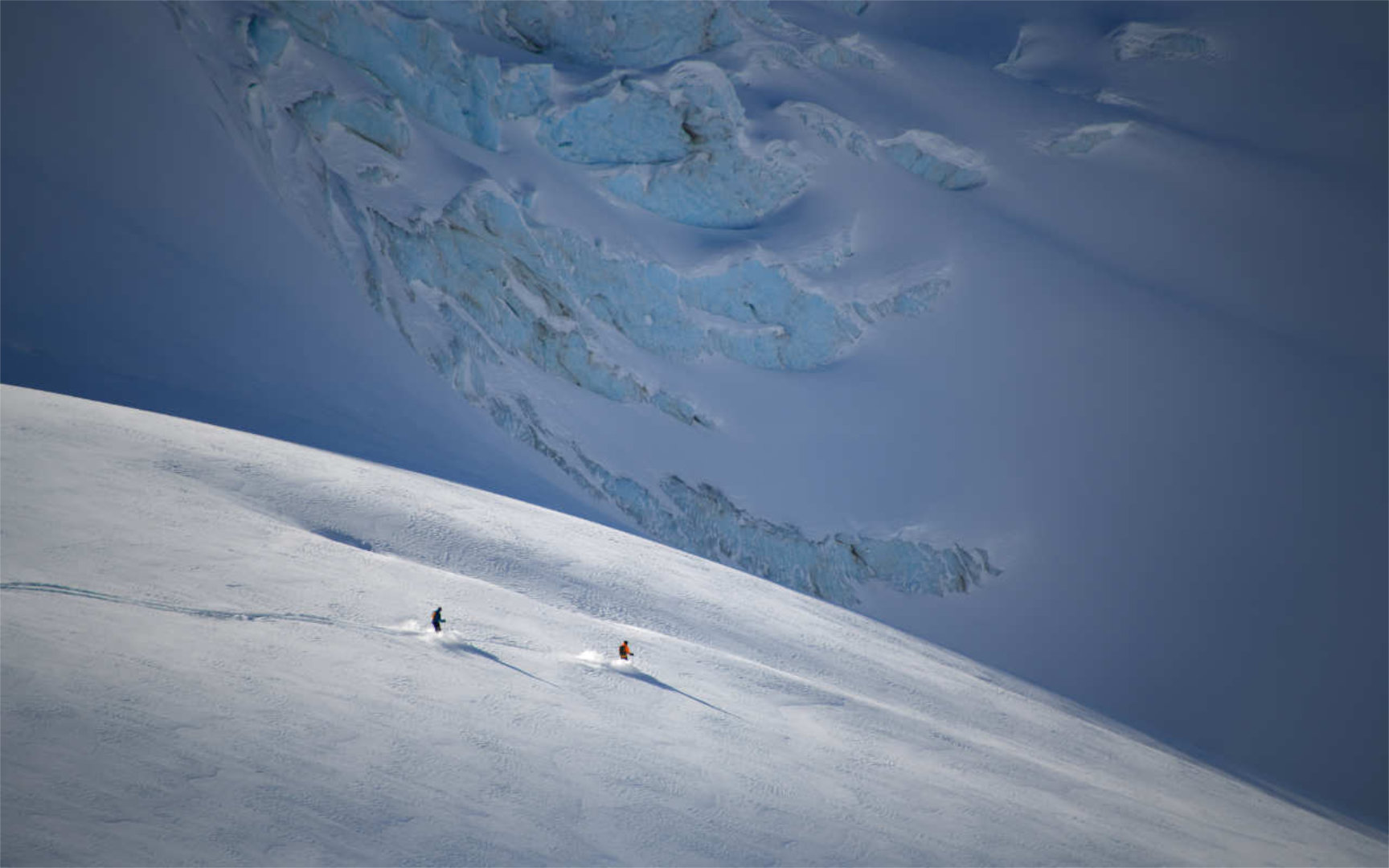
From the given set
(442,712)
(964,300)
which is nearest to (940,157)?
(964,300)

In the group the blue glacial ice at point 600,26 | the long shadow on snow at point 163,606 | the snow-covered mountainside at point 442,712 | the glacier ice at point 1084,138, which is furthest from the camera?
the blue glacial ice at point 600,26

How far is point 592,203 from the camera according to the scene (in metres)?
10.9

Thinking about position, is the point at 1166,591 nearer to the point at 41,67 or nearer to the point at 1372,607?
the point at 1372,607

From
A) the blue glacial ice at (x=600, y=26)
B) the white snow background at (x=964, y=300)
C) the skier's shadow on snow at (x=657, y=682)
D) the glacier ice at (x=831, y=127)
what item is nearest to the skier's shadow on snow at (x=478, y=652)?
the skier's shadow on snow at (x=657, y=682)

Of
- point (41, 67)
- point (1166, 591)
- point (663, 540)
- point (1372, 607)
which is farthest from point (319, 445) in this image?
point (1372, 607)

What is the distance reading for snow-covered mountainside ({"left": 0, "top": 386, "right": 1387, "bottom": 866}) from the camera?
2270 mm

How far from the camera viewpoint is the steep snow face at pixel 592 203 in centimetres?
1058

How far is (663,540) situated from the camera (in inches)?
432

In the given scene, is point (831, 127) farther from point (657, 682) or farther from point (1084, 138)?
point (657, 682)

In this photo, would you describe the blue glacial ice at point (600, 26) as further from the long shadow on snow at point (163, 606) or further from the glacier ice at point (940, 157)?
the long shadow on snow at point (163, 606)

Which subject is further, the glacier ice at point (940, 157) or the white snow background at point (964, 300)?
the glacier ice at point (940, 157)

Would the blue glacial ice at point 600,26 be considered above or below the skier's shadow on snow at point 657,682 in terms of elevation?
above

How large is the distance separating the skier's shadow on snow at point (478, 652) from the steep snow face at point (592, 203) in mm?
7381

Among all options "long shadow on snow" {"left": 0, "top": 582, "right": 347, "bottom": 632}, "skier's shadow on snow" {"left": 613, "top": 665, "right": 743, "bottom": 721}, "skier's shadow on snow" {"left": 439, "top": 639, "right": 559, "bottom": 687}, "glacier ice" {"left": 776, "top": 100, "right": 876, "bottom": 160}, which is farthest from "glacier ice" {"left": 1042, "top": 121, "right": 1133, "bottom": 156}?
"long shadow on snow" {"left": 0, "top": 582, "right": 347, "bottom": 632}
